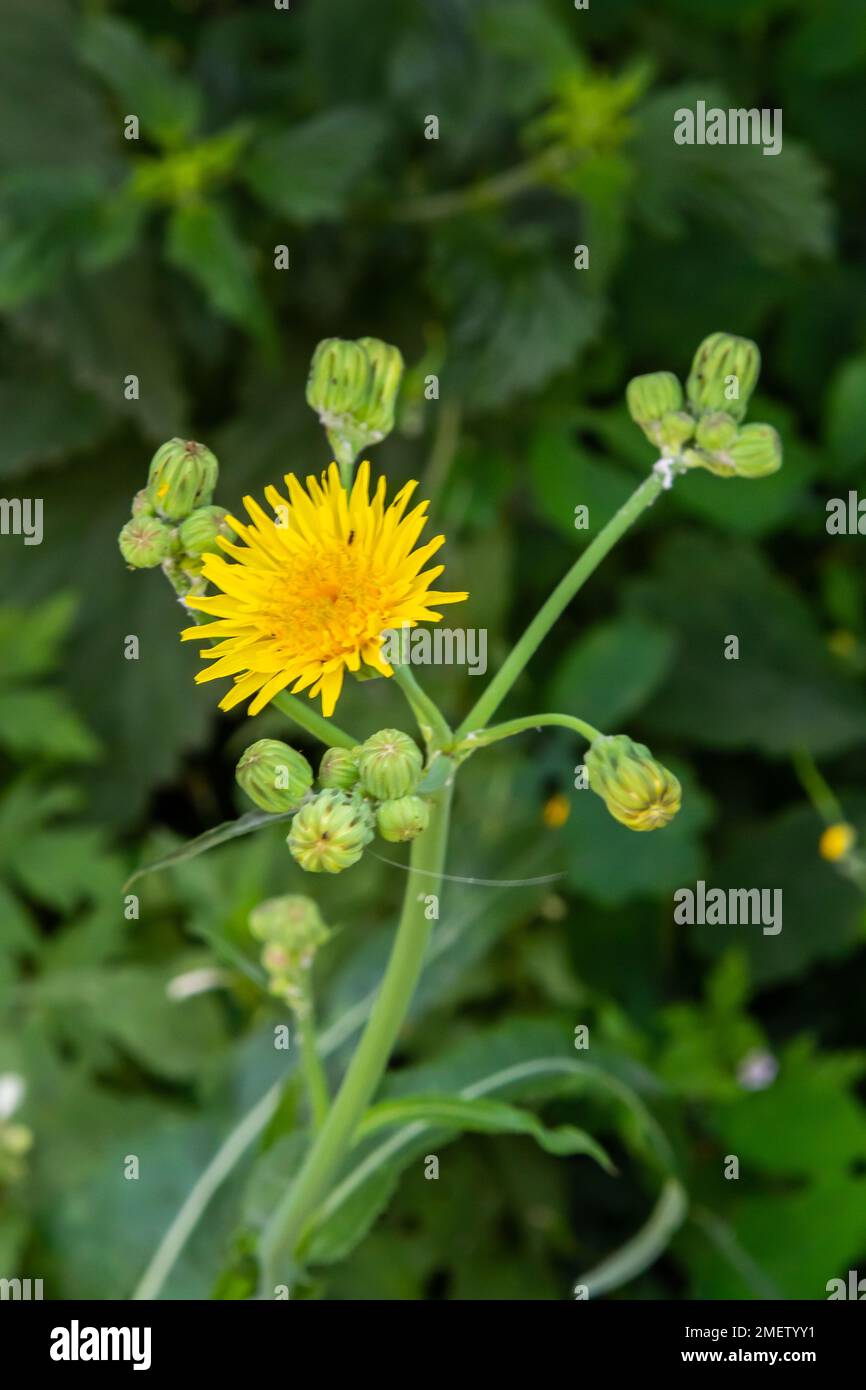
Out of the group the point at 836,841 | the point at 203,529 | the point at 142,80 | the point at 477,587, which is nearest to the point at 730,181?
the point at 477,587

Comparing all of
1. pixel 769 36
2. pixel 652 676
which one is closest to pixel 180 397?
pixel 652 676

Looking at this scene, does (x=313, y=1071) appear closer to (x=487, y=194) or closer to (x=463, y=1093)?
(x=463, y=1093)

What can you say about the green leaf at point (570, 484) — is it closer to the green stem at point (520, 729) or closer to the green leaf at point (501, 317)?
the green leaf at point (501, 317)

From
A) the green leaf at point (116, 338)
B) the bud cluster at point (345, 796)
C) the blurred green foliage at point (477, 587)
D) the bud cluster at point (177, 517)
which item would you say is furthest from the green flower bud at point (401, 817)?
the green leaf at point (116, 338)

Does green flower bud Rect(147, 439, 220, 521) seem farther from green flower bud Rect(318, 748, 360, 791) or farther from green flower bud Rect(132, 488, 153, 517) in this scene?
green flower bud Rect(318, 748, 360, 791)

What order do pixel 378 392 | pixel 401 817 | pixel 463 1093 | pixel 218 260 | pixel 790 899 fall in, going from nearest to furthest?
pixel 401 817
pixel 378 392
pixel 463 1093
pixel 218 260
pixel 790 899

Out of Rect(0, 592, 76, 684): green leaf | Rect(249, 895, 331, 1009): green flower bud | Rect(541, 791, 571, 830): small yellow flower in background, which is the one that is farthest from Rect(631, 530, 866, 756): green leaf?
Rect(249, 895, 331, 1009): green flower bud
